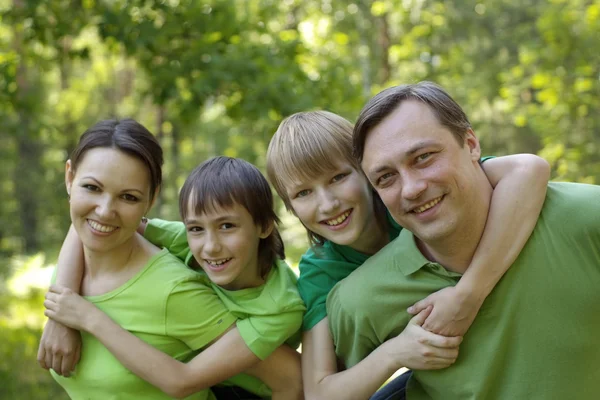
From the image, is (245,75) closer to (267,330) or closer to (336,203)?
(336,203)

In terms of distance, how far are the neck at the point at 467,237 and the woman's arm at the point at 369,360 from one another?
7.5 inches

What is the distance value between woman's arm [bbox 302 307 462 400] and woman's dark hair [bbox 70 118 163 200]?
2.84ft

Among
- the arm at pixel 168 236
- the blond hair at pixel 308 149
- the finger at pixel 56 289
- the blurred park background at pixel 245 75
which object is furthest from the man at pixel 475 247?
the blurred park background at pixel 245 75

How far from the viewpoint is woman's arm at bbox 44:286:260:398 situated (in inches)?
90.5

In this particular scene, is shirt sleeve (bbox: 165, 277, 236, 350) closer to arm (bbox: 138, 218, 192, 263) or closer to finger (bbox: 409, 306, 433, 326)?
arm (bbox: 138, 218, 192, 263)

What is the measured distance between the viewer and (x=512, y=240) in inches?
80.5

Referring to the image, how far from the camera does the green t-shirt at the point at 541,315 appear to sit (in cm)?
202

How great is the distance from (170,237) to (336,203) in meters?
0.82

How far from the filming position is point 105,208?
2.39 meters

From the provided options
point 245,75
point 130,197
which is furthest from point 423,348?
point 245,75

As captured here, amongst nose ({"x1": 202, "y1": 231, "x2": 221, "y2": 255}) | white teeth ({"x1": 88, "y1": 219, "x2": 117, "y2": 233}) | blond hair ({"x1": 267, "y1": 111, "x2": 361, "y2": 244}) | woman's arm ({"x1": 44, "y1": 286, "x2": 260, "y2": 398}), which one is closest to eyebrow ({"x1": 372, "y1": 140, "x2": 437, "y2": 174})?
blond hair ({"x1": 267, "y1": 111, "x2": 361, "y2": 244})

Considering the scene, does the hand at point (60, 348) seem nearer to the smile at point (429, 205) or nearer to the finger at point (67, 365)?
the finger at point (67, 365)

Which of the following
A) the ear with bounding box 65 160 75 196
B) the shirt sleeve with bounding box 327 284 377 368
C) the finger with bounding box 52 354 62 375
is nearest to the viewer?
the shirt sleeve with bounding box 327 284 377 368

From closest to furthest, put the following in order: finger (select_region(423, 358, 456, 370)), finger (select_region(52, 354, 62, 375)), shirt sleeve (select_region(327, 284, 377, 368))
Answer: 1. finger (select_region(423, 358, 456, 370))
2. shirt sleeve (select_region(327, 284, 377, 368))
3. finger (select_region(52, 354, 62, 375))
